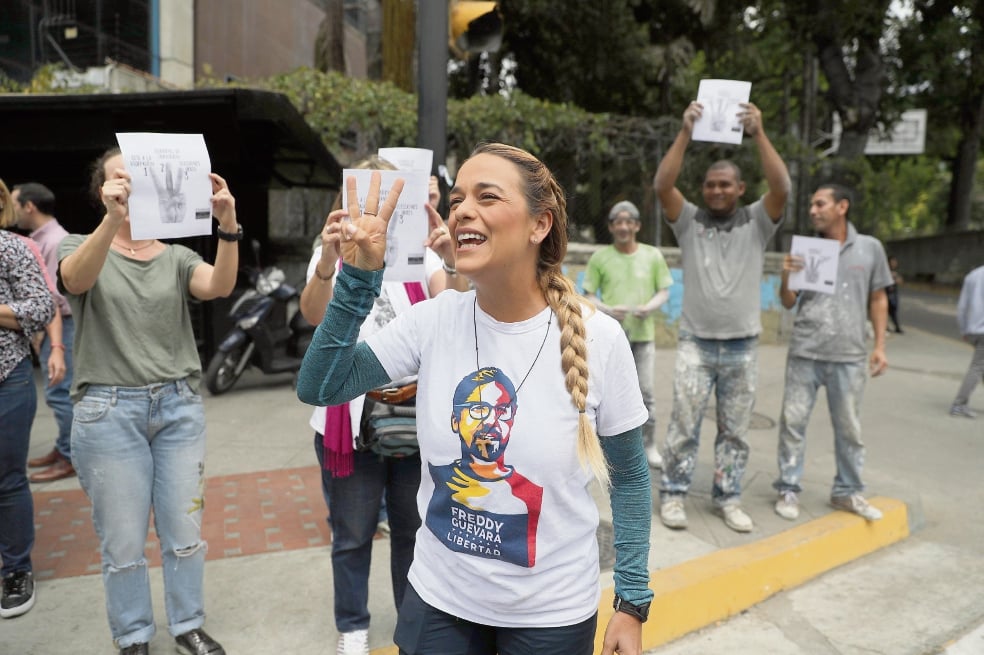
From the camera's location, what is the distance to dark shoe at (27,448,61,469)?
18.8ft

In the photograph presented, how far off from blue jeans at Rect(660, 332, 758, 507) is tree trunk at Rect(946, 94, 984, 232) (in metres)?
25.5

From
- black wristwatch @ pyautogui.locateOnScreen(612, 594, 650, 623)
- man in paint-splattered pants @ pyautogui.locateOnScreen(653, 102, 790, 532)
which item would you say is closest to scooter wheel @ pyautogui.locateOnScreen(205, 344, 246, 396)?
man in paint-splattered pants @ pyautogui.locateOnScreen(653, 102, 790, 532)

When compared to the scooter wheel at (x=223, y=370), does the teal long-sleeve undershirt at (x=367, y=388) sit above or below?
above

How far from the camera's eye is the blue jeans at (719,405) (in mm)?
4766

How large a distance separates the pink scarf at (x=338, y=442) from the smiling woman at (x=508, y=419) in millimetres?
999

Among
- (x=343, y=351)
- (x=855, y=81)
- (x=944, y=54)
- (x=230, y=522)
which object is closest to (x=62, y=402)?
(x=230, y=522)

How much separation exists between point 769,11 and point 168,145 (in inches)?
639

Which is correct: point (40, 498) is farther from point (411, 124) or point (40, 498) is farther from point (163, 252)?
point (411, 124)

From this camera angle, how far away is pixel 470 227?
5.99 feet

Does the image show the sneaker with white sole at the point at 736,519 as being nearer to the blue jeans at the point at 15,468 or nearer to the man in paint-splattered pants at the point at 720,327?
the man in paint-splattered pants at the point at 720,327

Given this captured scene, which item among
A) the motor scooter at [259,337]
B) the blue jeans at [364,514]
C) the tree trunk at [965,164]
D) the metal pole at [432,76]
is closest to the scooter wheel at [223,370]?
the motor scooter at [259,337]

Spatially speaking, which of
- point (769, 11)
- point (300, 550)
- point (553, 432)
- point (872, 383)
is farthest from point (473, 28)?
point (769, 11)

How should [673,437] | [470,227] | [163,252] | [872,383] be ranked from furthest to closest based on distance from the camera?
[872,383] < [673,437] < [163,252] < [470,227]

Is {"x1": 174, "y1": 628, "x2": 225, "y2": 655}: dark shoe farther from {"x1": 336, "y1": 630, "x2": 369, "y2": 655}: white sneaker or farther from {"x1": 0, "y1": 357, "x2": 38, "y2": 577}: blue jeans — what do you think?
{"x1": 0, "y1": 357, "x2": 38, "y2": 577}: blue jeans
